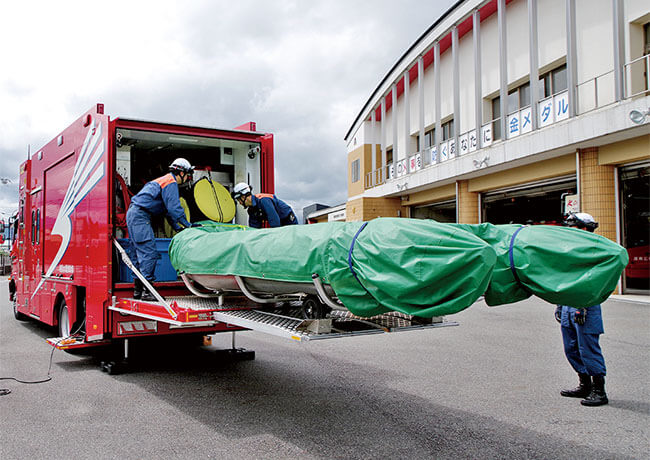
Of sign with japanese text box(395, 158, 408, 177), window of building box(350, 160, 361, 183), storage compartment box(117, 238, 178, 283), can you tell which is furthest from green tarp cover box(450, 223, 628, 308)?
window of building box(350, 160, 361, 183)

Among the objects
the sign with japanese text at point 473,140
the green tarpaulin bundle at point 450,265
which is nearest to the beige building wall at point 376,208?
the sign with japanese text at point 473,140

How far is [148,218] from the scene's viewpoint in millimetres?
6551

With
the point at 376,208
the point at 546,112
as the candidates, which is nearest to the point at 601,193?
the point at 546,112

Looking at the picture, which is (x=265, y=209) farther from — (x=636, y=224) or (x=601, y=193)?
(x=636, y=224)

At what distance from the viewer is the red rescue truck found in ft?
17.9

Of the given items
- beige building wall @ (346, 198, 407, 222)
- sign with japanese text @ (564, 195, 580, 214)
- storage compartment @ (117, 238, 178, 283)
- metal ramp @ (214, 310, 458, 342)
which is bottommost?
metal ramp @ (214, 310, 458, 342)

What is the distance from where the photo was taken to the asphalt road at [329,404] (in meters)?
4.43

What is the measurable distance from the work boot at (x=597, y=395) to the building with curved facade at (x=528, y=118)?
9.40 m

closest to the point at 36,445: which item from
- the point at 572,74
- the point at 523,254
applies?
the point at 523,254

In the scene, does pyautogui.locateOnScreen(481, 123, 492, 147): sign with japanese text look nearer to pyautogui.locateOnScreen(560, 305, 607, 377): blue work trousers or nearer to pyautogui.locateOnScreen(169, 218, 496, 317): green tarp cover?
pyautogui.locateOnScreen(560, 305, 607, 377): blue work trousers

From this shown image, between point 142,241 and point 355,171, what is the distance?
27942 millimetres

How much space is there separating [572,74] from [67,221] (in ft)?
45.5

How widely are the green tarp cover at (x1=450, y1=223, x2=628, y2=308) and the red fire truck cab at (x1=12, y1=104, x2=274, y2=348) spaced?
2815mm

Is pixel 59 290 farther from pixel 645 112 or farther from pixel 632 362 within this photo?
pixel 645 112
